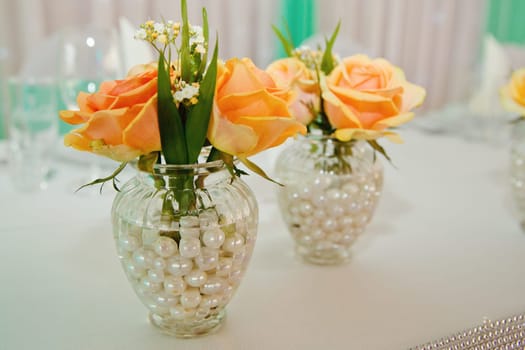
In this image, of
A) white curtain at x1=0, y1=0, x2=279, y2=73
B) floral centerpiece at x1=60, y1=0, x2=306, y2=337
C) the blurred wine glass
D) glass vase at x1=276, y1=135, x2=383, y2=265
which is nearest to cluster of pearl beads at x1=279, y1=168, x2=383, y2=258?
glass vase at x1=276, y1=135, x2=383, y2=265

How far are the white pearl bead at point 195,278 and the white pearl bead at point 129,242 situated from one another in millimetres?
59

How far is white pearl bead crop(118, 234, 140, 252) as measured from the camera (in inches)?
22.7

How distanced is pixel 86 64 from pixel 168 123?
0.70 metres

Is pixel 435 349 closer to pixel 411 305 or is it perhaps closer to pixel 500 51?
pixel 411 305

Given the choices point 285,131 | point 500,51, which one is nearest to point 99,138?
point 285,131

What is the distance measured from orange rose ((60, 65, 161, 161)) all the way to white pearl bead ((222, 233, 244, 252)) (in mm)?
115

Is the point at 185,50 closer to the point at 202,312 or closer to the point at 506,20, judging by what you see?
the point at 202,312

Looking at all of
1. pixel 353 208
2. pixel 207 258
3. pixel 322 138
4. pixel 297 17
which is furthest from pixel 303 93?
pixel 297 17

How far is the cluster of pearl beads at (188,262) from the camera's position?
56cm

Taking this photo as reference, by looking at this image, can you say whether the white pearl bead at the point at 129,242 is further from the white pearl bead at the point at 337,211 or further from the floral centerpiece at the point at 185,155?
the white pearl bead at the point at 337,211

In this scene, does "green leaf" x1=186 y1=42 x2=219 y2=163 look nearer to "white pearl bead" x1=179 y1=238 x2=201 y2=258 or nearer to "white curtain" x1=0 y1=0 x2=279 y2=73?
"white pearl bead" x1=179 y1=238 x2=201 y2=258

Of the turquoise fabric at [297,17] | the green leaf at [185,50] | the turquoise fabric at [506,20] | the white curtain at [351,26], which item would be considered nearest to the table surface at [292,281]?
the green leaf at [185,50]

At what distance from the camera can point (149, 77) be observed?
1.76 ft

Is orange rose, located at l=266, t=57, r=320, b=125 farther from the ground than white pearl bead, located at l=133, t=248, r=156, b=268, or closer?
farther from the ground
